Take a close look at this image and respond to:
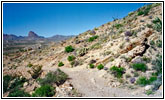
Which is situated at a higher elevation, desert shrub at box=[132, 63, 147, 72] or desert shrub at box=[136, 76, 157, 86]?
desert shrub at box=[132, 63, 147, 72]

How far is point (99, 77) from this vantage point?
34.7 feet

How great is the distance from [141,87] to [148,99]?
1908 mm

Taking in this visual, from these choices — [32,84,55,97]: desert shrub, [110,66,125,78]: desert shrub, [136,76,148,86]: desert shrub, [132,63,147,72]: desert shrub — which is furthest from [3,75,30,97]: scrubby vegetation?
[132,63,147,72]: desert shrub

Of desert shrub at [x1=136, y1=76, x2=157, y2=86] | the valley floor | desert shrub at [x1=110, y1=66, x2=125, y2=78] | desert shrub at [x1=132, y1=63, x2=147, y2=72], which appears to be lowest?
the valley floor

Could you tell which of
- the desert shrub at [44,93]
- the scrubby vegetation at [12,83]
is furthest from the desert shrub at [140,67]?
the scrubby vegetation at [12,83]

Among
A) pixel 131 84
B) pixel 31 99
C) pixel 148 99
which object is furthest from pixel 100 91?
pixel 31 99

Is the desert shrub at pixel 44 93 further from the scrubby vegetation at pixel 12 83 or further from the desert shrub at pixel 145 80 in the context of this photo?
the desert shrub at pixel 145 80

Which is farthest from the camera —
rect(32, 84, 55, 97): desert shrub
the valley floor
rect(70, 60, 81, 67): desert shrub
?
rect(70, 60, 81, 67): desert shrub

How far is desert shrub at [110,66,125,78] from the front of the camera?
1013 cm

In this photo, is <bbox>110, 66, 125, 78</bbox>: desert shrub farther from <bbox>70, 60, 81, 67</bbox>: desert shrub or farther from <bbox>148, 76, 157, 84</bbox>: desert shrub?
<bbox>70, 60, 81, 67</bbox>: desert shrub

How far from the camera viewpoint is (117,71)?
10.4m

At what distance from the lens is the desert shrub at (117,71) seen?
1013 cm

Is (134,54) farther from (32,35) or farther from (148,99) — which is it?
(32,35)

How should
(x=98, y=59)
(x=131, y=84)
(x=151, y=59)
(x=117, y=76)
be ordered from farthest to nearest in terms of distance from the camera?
1. (x=98, y=59)
2. (x=151, y=59)
3. (x=117, y=76)
4. (x=131, y=84)
